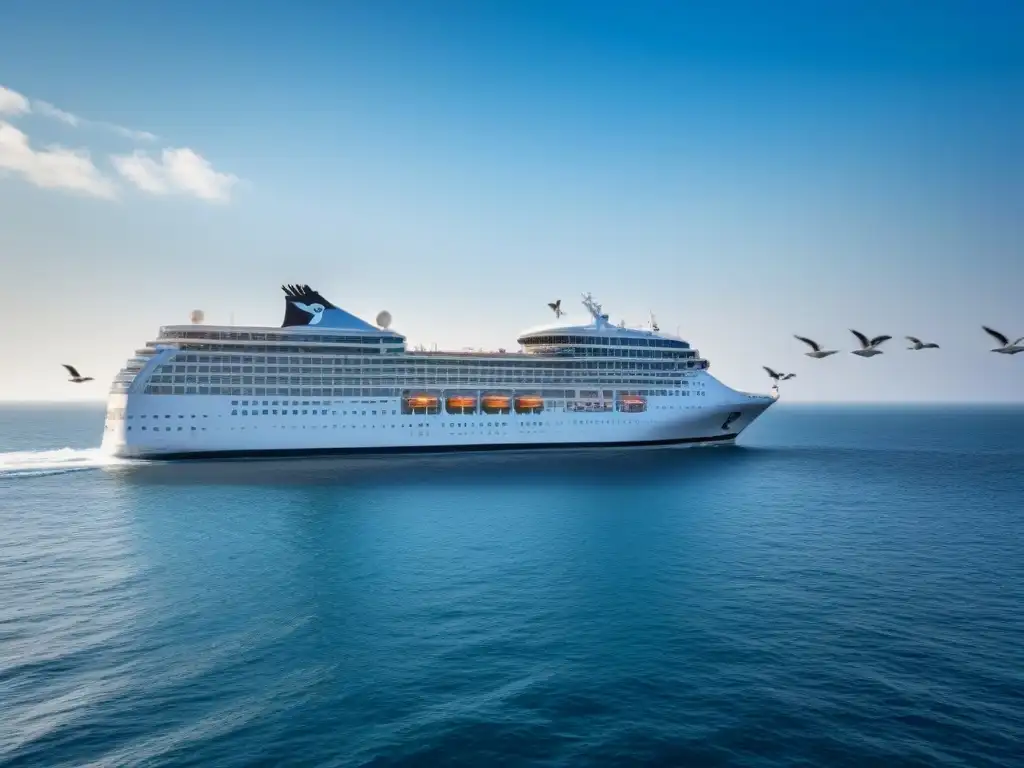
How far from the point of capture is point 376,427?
67312 millimetres

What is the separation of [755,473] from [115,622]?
53.4 meters

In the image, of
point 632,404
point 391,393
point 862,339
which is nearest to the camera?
point 862,339

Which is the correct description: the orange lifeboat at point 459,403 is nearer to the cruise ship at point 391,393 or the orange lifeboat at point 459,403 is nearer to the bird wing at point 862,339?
the cruise ship at point 391,393

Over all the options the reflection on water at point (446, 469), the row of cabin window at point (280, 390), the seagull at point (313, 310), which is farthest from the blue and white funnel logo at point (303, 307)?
the reflection on water at point (446, 469)

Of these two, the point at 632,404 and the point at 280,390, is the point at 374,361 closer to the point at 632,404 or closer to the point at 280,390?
the point at 280,390

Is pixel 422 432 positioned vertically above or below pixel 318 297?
below

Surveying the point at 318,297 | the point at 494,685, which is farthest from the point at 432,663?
the point at 318,297

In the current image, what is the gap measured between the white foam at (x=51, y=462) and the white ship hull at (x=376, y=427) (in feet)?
6.45

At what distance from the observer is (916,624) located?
21656 mm

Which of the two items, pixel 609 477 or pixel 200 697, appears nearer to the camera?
pixel 200 697

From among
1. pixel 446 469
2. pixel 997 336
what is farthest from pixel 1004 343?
pixel 446 469

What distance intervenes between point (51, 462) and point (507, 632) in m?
62.3

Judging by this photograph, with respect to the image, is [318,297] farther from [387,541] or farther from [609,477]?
[387,541]

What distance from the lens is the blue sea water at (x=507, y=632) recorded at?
1477cm
